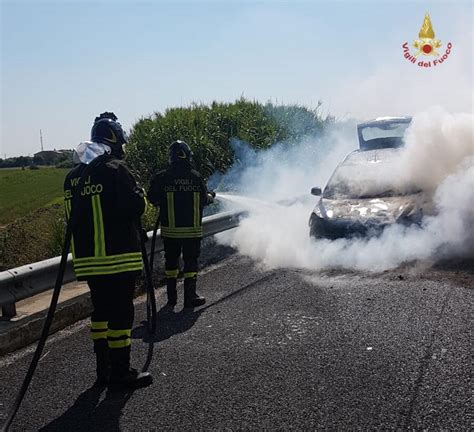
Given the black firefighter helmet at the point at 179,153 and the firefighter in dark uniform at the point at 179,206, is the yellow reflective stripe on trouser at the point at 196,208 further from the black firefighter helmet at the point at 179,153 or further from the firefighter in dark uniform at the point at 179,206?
the black firefighter helmet at the point at 179,153

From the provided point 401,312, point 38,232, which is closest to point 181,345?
point 401,312

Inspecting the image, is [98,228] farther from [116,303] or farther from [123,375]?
[123,375]

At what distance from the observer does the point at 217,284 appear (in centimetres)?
773

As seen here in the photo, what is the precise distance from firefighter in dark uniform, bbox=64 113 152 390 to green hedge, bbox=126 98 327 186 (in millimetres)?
8996

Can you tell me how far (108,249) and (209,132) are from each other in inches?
437

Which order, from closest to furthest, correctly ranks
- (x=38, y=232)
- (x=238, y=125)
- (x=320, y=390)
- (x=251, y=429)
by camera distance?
(x=251, y=429) → (x=320, y=390) → (x=38, y=232) → (x=238, y=125)

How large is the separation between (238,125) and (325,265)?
8.85m

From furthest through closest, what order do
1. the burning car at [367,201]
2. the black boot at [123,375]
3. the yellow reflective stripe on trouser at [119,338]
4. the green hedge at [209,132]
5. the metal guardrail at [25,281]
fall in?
the green hedge at [209,132] → the burning car at [367,201] → the metal guardrail at [25,281] → the yellow reflective stripe on trouser at [119,338] → the black boot at [123,375]

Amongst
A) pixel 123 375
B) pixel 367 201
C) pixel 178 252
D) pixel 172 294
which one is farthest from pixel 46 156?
pixel 123 375

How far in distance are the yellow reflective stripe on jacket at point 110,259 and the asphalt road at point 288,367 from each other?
2.96ft

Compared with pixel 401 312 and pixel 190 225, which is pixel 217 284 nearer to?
pixel 190 225

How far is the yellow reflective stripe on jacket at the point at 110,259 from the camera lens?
448cm

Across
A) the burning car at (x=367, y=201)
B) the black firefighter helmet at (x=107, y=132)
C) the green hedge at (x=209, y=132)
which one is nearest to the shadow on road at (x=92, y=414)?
the black firefighter helmet at (x=107, y=132)

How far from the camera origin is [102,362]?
15.0ft
